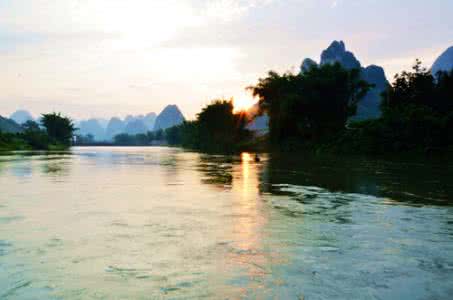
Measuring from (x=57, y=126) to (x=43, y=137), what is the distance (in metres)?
32.7

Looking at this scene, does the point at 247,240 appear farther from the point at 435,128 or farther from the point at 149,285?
the point at 435,128

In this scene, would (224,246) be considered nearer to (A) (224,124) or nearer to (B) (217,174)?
(B) (217,174)

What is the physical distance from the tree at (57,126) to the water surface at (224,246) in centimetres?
13849

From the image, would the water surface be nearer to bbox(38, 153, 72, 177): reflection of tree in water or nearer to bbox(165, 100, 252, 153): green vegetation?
bbox(38, 153, 72, 177): reflection of tree in water

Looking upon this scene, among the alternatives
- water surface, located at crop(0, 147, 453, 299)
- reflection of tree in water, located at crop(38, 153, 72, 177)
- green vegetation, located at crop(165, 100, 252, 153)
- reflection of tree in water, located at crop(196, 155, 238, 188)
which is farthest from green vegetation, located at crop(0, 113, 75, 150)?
water surface, located at crop(0, 147, 453, 299)

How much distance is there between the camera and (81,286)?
656 centimetres

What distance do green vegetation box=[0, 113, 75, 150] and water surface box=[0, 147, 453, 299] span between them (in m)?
83.7

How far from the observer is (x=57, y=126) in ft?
488

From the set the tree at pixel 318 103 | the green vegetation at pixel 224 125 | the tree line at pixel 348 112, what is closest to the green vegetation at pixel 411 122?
Result: the tree line at pixel 348 112

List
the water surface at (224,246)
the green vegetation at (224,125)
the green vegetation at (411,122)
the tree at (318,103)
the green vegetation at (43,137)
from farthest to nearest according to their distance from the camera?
the green vegetation at (224,125), the green vegetation at (43,137), the tree at (318,103), the green vegetation at (411,122), the water surface at (224,246)

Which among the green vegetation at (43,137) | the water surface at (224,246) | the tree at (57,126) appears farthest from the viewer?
the tree at (57,126)

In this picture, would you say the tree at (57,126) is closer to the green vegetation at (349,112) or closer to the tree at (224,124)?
the tree at (224,124)

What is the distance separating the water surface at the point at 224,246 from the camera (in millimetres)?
6551

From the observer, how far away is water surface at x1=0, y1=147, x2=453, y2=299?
655 cm
